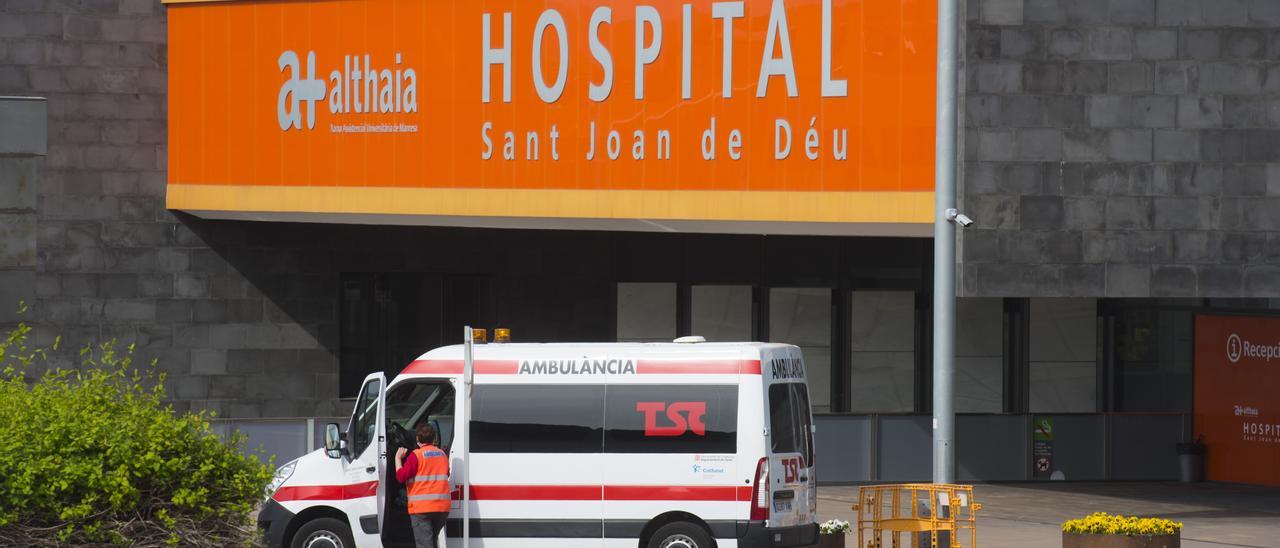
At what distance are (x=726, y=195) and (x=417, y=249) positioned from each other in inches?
257

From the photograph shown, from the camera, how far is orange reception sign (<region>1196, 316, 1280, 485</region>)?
85.5 ft

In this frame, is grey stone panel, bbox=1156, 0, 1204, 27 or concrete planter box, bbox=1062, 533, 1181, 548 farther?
grey stone panel, bbox=1156, 0, 1204, 27

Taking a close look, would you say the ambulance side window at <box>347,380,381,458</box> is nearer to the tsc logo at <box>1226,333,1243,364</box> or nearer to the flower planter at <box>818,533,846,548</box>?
the flower planter at <box>818,533,846,548</box>

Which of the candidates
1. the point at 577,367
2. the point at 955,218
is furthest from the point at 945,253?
the point at 577,367

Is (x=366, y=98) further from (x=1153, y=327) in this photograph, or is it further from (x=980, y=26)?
(x=1153, y=327)

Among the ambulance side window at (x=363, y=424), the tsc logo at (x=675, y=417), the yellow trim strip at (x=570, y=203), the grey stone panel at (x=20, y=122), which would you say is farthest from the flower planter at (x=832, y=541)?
the grey stone panel at (x=20, y=122)

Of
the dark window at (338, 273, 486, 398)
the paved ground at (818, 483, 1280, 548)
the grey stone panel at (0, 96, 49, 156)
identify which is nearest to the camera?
the paved ground at (818, 483, 1280, 548)

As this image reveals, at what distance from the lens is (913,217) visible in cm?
2161

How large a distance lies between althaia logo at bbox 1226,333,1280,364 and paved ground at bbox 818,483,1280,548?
2.00 metres

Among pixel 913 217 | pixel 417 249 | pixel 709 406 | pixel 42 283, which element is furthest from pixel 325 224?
pixel 709 406

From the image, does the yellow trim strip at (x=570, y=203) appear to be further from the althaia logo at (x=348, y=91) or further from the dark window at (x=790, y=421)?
the dark window at (x=790, y=421)

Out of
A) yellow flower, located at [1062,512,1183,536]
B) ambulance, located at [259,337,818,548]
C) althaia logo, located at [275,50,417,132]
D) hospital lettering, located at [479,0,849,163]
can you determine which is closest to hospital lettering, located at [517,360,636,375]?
ambulance, located at [259,337,818,548]

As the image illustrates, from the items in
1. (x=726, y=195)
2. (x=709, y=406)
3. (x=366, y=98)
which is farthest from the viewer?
(x=366, y=98)

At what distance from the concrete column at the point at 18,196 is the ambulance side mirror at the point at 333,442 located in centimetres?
1070
